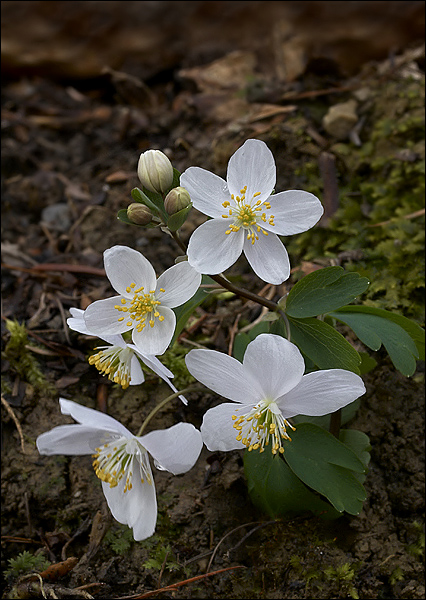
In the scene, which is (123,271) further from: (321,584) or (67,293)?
(321,584)

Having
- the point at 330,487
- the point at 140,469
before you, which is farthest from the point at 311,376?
the point at 140,469

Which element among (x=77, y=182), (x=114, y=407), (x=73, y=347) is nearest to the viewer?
(x=114, y=407)

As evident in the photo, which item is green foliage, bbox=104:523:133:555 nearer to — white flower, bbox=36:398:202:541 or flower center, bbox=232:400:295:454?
white flower, bbox=36:398:202:541

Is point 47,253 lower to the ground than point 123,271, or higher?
lower

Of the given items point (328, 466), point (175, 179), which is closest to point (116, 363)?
point (175, 179)

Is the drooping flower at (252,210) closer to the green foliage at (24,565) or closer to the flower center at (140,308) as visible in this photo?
the flower center at (140,308)

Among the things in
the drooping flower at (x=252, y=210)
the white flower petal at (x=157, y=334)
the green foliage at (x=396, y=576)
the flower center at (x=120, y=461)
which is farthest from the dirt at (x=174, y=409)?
the drooping flower at (x=252, y=210)
